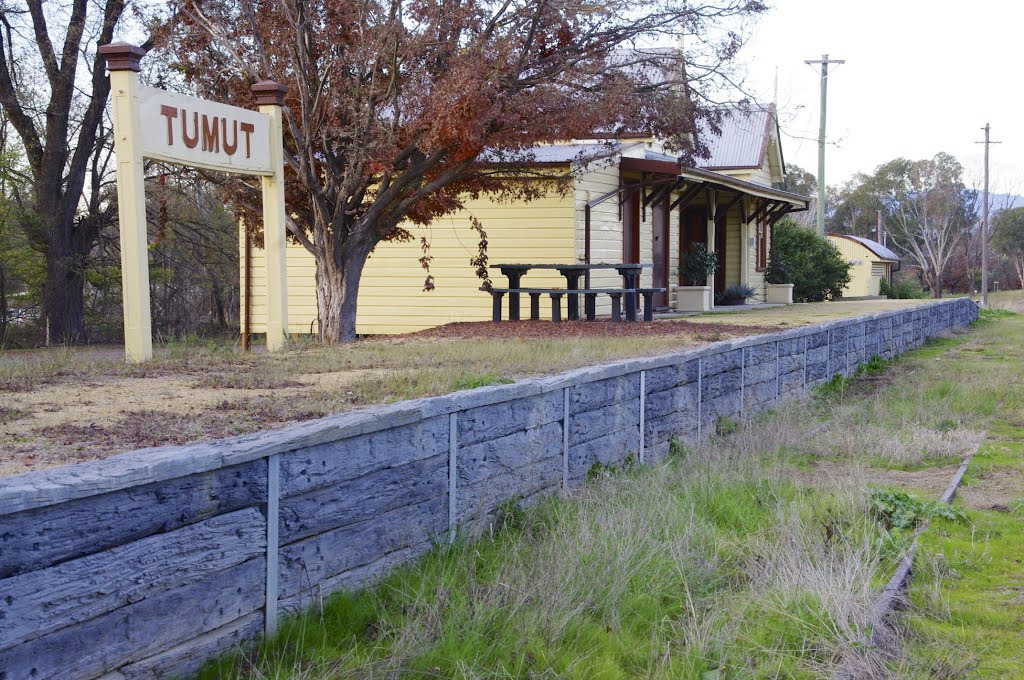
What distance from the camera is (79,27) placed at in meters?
19.7

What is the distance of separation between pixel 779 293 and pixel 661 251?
8398 millimetres

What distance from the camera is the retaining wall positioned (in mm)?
3205

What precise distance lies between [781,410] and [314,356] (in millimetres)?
4853

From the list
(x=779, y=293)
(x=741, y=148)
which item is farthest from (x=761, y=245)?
(x=741, y=148)

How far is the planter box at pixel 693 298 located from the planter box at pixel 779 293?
25.7 ft

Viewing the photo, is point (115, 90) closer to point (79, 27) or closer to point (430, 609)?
point (430, 609)

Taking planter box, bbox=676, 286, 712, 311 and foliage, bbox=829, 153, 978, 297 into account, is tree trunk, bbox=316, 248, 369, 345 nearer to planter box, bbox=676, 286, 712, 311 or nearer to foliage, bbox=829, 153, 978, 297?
planter box, bbox=676, 286, 712, 311

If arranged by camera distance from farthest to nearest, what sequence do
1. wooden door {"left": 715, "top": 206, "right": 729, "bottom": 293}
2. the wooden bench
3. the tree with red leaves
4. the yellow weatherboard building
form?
1. wooden door {"left": 715, "top": 206, "right": 729, "bottom": 293}
2. the yellow weatherboard building
3. the wooden bench
4. the tree with red leaves

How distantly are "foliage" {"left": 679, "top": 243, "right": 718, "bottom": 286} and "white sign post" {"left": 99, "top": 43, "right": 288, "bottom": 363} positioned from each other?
46.3ft

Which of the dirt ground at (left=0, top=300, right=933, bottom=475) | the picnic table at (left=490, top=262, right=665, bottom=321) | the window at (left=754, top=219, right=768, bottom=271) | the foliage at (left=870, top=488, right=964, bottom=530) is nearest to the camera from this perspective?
the dirt ground at (left=0, top=300, right=933, bottom=475)

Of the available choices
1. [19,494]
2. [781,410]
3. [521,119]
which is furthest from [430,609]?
[521,119]

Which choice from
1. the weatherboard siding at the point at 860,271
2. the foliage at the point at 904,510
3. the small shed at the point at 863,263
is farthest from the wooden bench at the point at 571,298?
the weatherboard siding at the point at 860,271

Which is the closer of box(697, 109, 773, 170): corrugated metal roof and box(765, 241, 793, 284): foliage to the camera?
box(765, 241, 793, 284): foliage

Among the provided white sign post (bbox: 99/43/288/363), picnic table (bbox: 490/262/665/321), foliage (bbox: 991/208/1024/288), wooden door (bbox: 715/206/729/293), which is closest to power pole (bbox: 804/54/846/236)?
wooden door (bbox: 715/206/729/293)
